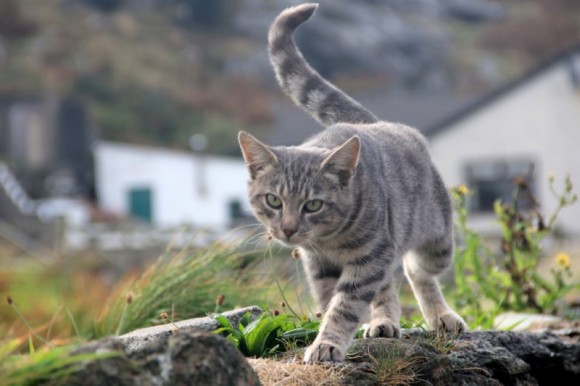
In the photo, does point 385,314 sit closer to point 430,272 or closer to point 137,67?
point 430,272

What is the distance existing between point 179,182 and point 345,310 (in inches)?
1091

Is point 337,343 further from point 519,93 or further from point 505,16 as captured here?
point 505,16

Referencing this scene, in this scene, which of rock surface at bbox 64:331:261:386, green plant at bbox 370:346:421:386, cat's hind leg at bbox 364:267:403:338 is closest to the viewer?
rock surface at bbox 64:331:261:386

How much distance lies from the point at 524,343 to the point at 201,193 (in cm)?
2695

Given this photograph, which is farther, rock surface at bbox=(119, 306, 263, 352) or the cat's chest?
the cat's chest

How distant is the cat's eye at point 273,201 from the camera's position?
446cm

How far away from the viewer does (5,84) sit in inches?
1617

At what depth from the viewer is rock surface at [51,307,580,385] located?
3186 millimetres

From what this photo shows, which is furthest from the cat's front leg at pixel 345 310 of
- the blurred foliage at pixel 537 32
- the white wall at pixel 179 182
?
the blurred foliage at pixel 537 32

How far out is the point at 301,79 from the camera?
17.7 ft

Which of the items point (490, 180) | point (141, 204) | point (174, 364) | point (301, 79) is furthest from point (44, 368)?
point (141, 204)

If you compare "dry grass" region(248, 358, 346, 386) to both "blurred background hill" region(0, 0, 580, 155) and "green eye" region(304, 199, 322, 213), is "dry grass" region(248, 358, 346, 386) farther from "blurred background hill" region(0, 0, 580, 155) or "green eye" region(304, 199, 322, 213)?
"blurred background hill" region(0, 0, 580, 155)

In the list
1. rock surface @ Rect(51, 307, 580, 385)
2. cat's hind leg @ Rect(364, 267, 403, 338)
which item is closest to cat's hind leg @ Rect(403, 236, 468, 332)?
rock surface @ Rect(51, 307, 580, 385)

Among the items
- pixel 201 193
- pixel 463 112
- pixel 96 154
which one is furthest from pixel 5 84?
pixel 463 112
